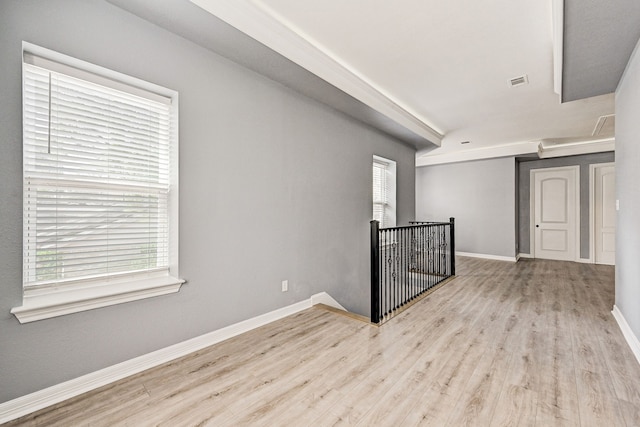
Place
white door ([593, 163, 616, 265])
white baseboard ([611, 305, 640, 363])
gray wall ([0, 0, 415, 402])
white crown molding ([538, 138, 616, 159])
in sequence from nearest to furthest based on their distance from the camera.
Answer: gray wall ([0, 0, 415, 402]) < white baseboard ([611, 305, 640, 363]) < white crown molding ([538, 138, 616, 159]) < white door ([593, 163, 616, 265])

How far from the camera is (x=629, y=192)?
2678mm

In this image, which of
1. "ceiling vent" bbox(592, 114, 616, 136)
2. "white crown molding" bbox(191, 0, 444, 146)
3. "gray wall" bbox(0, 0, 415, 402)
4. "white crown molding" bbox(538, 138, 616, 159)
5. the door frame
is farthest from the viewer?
the door frame

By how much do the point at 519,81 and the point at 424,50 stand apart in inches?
55.9

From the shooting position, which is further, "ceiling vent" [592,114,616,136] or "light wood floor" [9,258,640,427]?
"ceiling vent" [592,114,616,136]

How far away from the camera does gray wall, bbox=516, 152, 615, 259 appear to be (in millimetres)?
6535

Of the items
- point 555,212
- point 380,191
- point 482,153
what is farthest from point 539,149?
point 380,191

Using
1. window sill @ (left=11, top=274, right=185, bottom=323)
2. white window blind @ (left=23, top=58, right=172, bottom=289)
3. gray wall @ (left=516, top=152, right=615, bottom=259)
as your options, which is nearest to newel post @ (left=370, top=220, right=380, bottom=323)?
window sill @ (left=11, top=274, right=185, bottom=323)

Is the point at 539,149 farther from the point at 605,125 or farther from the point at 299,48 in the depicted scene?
the point at 299,48

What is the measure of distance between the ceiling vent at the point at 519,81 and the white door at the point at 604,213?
15.6ft

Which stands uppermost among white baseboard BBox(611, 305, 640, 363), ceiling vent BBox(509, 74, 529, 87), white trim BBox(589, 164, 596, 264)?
ceiling vent BBox(509, 74, 529, 87)

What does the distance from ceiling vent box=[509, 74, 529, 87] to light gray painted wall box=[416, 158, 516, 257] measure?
390 centimetres

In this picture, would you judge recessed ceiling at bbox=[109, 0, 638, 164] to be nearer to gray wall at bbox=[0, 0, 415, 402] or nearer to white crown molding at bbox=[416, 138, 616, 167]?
gray wall at bbox=[0, 0, 415, 402]

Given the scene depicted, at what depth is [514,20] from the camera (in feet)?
7.71

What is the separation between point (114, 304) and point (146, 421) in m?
0.76
